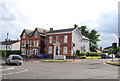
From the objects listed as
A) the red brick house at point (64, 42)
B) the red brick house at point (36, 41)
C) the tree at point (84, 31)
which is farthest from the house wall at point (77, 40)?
the tree at point (84, 31)

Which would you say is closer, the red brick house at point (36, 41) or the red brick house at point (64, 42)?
the red brick house at point (64, 42)

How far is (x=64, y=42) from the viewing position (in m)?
41.7

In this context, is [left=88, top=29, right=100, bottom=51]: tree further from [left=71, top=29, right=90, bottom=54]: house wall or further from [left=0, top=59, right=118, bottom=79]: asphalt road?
[left=0, top=59, right=118, bottom=79]: asphalt road

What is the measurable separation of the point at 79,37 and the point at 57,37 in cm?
594

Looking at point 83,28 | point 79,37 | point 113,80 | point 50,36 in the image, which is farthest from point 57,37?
point 113,80

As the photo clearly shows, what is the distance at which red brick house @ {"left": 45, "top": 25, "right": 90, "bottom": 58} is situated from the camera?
4056 centimetres

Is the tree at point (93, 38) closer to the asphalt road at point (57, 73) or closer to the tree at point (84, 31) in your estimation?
the tree at point (84, 31)

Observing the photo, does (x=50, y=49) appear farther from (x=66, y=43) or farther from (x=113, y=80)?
(x=113, y=80)

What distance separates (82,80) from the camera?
1045 cm

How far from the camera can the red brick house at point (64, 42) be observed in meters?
40.6

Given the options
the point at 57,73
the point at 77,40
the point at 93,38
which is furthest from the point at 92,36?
the point at 57,73

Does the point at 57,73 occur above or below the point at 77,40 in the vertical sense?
below

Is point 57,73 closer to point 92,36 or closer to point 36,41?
point 36,41

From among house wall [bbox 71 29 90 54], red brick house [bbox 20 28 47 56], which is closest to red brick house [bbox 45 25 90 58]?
house wall [bbox 71 29 90 54]
